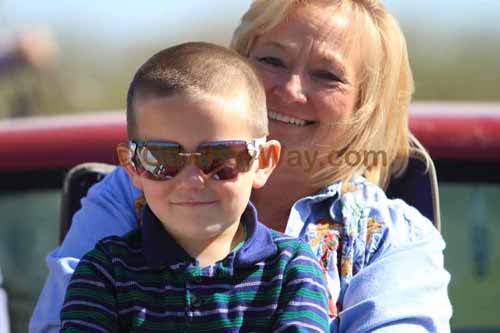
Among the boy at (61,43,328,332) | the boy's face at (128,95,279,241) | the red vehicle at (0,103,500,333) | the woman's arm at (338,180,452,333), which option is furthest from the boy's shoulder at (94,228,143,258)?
the red vehicle at (0,103,500,333)

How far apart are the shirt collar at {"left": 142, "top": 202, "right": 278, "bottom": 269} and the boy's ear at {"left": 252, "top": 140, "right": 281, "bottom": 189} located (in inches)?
4.3

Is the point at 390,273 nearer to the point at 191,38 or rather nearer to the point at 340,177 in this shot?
the point at 340,177

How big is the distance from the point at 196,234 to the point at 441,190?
1.67 meters

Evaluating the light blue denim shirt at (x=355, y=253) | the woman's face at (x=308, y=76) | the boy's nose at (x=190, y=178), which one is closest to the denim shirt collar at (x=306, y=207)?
the light blue denim shirt at (x=355, y=253)

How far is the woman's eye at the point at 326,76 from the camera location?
3.65m

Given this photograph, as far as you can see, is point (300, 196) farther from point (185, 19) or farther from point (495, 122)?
point (185, 19)

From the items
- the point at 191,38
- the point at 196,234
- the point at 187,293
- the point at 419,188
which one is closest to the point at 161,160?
the point at 196,234

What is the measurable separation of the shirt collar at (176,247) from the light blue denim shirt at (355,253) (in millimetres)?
347

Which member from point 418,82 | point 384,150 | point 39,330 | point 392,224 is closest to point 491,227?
point 384,150

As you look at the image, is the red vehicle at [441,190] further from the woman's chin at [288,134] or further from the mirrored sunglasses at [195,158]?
the mirrored sunglasses at [195,158]

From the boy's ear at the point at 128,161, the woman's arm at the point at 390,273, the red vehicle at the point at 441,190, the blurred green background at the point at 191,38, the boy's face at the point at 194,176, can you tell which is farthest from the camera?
the blurred green background at the point at 191,38

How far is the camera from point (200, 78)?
2.88 m

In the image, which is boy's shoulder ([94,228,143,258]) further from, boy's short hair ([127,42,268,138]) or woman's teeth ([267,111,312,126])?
woman's teeth ([267,111,312,126])

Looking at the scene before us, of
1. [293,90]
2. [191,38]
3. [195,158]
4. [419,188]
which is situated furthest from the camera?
[191,38]
